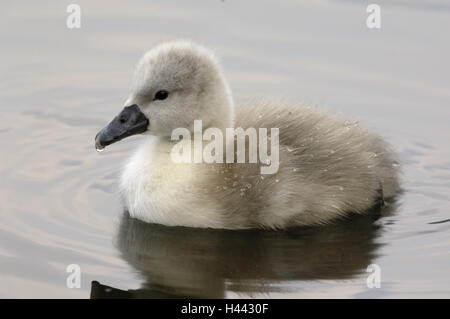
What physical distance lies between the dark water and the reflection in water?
12 mm

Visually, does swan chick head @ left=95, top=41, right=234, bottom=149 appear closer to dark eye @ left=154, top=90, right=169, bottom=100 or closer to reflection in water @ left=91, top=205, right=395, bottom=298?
dark eye @ left=154, top=90, right=169, bottom=100

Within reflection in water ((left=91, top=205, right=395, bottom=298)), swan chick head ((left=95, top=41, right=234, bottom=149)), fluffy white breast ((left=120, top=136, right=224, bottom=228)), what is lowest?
reflection in water ((left=91, top=205, right=395, bottom=298))

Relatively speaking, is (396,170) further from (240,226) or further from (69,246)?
(69,246)

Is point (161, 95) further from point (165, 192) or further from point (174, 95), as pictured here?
point (165, 192)

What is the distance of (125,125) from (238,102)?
1930 millimetres

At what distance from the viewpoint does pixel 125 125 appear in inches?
277

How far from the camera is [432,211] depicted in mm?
7328

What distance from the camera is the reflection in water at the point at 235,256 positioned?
622 centimetres

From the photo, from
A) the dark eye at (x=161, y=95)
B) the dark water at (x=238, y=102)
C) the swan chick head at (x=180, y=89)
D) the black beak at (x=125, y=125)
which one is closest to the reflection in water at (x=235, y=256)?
the dark water at (x=238, y=102)

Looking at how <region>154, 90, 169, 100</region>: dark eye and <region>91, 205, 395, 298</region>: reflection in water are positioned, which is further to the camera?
<region>154, 90, 169, 100</region>: dark eye

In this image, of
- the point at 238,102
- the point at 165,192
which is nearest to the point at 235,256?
the point at 165,192

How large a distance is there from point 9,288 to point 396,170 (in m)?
2.84

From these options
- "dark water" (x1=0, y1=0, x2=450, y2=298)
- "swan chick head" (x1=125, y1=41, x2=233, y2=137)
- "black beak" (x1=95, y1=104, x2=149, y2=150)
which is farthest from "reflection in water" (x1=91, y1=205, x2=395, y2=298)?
"swan chick head" (x1=125, y1=41, x2=233, y2=137)

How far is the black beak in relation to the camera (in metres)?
7.02
